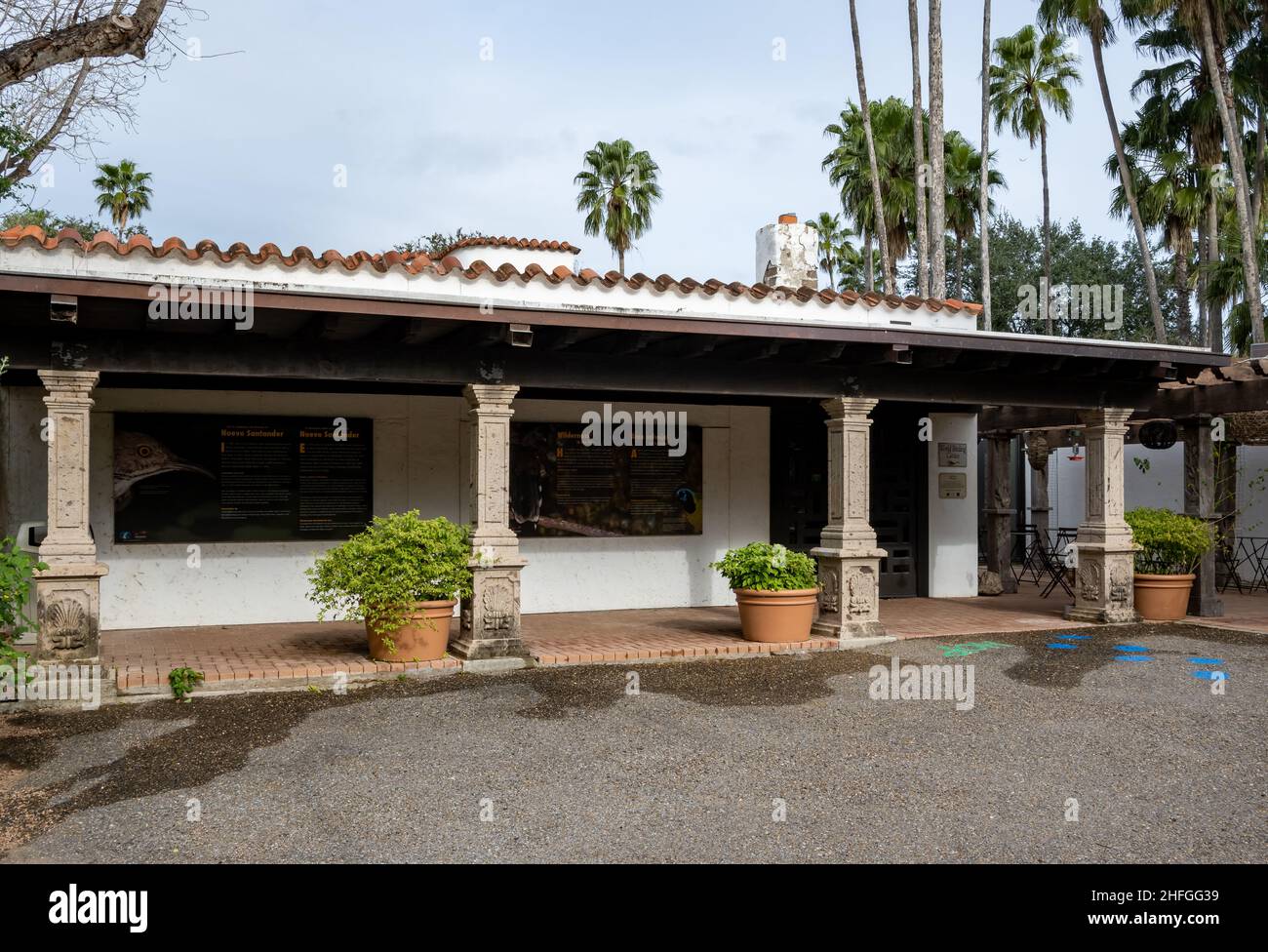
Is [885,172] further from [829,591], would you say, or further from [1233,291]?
[829,591]

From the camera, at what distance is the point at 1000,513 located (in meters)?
14.5

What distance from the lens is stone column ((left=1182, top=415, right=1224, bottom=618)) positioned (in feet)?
38.0

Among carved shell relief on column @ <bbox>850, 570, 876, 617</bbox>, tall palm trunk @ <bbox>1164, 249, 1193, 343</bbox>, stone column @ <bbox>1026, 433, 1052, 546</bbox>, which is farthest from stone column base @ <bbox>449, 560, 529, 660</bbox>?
tall palm trunk @ <bbox>1164, 249, 1193, 343</bbox>

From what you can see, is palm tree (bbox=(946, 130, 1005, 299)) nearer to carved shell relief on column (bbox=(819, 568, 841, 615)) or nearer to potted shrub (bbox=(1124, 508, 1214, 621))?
potted shrub (bbox=(1124, 508, 1214, 621))

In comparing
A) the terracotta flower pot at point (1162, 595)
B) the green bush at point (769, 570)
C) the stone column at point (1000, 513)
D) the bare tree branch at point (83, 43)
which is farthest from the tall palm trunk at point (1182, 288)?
the bare tree branch at point (83, 43)

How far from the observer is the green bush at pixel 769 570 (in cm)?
930

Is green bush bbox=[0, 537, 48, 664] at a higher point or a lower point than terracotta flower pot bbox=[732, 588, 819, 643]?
higher

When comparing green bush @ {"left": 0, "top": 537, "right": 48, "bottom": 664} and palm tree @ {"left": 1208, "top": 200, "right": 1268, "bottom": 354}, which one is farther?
palm tree @ {"left": 1208, "top": 200, "right": 1268, "bottom": 354}

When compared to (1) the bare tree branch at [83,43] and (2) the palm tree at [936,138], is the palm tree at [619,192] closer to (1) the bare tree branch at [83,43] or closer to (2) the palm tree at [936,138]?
(2) the palm tree at [936,138]

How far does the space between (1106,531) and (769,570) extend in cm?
412

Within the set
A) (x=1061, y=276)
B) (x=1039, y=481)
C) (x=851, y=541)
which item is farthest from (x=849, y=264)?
(x=851, y=541)

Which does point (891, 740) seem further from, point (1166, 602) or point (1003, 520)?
point (1003, 520)

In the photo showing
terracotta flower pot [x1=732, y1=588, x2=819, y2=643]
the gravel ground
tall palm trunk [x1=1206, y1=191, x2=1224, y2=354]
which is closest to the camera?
the gravel ground
